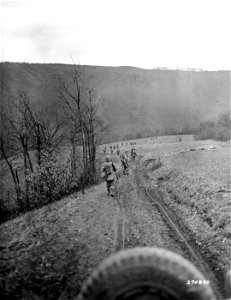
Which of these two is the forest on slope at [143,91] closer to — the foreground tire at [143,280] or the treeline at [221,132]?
the treeline at [221,132]

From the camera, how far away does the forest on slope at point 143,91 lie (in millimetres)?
168875

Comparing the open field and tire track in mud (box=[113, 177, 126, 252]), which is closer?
the open field

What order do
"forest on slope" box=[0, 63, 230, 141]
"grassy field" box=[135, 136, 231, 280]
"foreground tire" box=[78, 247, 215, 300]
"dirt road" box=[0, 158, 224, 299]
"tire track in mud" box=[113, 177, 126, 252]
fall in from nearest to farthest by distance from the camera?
"foreground tire" box=[78, 247, 215, 300] < "dirt road" box=[0, 158, 224, 299] < "grassy field" box=[135, 136, 231, 280] < "tire track in mud" box=[113, 177, 126, 252] < "forest on slope" box=[0, 63, 230, 141]

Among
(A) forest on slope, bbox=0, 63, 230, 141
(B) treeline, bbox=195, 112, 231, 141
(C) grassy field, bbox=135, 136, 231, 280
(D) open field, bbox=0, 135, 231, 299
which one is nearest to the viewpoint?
(D) open field, bbox=0, 135, 231, 299

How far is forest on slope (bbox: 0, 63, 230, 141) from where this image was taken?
169m

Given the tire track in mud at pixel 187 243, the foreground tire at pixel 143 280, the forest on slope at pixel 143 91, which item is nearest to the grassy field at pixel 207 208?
the tire track in mud at pixel 187 243

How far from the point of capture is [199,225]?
400 inches

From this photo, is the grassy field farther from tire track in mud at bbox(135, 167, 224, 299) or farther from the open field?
tire track in mud at bbox(135, 167, 224, 299)

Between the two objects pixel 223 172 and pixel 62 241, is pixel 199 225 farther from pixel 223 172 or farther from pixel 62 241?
pixel 223 172

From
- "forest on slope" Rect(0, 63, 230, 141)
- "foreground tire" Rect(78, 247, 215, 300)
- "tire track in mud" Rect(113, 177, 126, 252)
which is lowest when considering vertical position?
"tire track in mud" Rect(113, 177, 126, 252)

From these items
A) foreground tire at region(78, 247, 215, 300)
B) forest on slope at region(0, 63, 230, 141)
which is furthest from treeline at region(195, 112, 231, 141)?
forest on slope at region(0, 63, 230, 141)

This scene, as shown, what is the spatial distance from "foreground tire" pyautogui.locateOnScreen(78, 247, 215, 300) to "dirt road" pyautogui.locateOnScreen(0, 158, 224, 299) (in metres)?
3.44

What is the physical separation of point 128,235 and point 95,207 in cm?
422

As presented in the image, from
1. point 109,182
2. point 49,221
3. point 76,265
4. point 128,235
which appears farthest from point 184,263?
point 109,182
